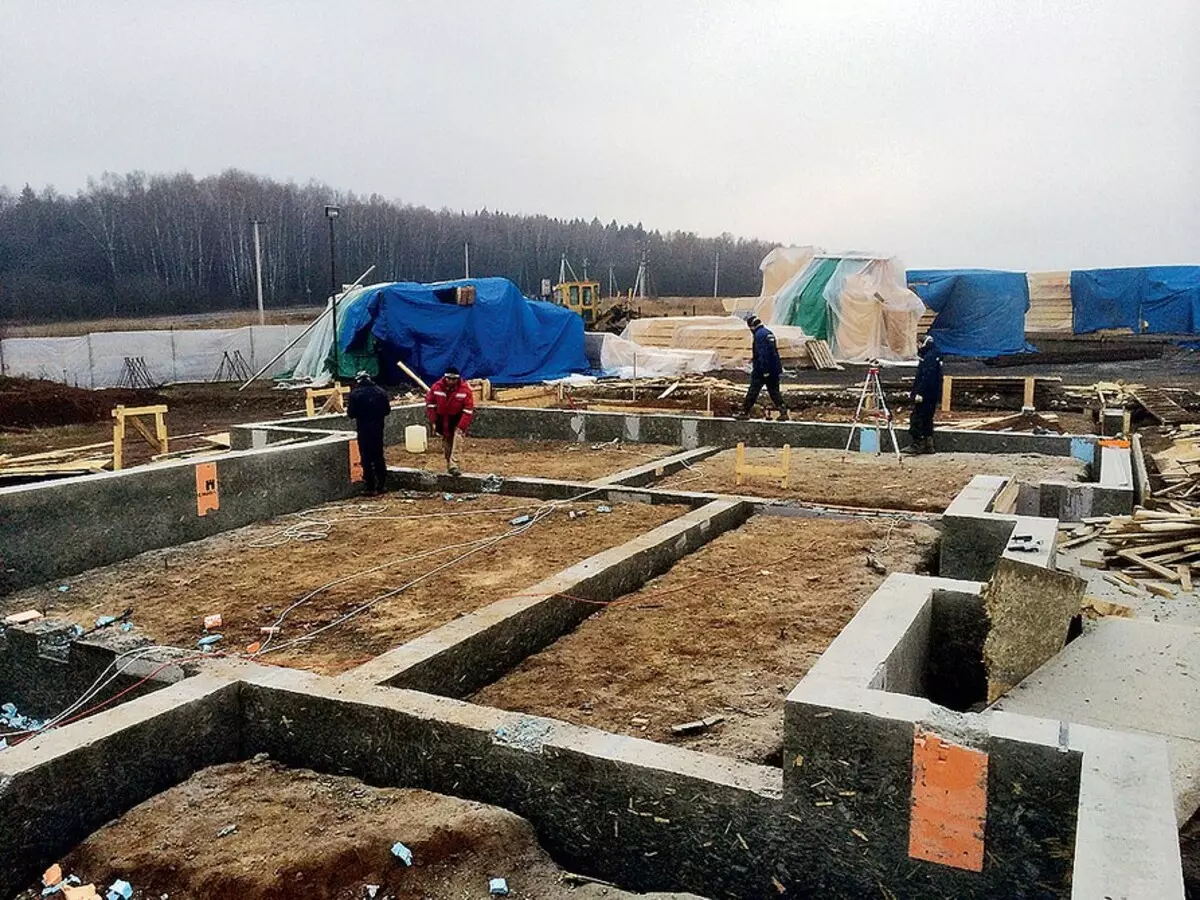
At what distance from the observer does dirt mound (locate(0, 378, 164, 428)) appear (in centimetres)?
2127

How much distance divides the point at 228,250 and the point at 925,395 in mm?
52583

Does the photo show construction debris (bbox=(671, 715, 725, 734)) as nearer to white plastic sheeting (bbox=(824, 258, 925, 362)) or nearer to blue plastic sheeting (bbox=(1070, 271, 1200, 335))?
white plastic sheeting (bbox=(824, 258, 925, 362))

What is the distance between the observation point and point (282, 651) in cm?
622

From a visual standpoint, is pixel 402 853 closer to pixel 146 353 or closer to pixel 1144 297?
pixel 146 353

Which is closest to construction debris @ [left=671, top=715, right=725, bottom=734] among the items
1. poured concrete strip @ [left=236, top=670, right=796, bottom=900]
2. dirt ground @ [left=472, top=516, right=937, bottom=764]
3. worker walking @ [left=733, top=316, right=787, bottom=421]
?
dirt ground @ [left=472, top=516, right=937, bottom=764]

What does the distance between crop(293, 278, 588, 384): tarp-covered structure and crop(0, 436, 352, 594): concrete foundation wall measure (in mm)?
15562

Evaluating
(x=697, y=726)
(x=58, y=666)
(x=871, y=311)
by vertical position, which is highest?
(x=871, y=311)

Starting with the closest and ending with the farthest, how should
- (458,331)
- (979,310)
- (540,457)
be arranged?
(540,457) → (458,331) → (979,310)

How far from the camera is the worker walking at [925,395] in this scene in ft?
41.5

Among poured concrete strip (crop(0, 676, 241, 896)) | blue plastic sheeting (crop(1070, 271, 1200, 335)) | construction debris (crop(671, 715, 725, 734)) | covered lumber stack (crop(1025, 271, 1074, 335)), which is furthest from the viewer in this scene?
covered lumber stack (crop(1025, 271, 1074, 335))

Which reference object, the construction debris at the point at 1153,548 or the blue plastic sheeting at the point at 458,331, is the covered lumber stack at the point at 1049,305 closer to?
the blue plastic sheeting at the point at 458,331

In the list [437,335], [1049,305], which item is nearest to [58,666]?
[437,335]

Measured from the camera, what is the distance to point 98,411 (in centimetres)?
2234

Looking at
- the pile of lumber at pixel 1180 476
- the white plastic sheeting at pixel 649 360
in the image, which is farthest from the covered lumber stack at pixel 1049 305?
the pile of lumber at pixel 1180 476
